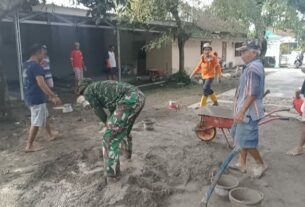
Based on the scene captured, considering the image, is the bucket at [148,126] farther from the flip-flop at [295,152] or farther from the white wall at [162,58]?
the white wall at [162,58]

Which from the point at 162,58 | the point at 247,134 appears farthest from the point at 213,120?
the point at 162,58

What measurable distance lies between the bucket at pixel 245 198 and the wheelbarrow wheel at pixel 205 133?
7.73 ft

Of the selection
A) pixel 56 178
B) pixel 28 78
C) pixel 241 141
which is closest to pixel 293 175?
pixel 241 141

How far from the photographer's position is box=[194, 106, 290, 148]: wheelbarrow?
18.2 ft

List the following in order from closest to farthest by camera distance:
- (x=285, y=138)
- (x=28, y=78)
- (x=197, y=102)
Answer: (x=28, y=78), (x=285, y=138), (x=197, y=102)

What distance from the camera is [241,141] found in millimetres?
4395

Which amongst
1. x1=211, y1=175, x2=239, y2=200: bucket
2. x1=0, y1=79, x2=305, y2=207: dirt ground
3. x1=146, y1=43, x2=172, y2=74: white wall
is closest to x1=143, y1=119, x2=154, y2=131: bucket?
x1=0, y1=79, x2=305, y2=207: dirt ground

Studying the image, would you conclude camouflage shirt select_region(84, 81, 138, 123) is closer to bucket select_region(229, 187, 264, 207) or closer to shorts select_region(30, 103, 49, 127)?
bucket select_region(229, 187, 264, 207)

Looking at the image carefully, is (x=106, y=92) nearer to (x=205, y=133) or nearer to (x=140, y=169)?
(x=140, y=169)

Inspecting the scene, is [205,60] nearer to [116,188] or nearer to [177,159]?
[177,159]

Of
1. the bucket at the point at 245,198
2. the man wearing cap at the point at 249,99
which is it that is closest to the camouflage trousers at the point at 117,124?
the man wearing cap at the point at 249,99

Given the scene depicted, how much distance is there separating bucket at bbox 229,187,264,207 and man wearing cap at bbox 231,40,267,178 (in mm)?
646

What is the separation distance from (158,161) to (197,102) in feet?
18.7

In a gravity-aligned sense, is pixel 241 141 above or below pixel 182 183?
above
